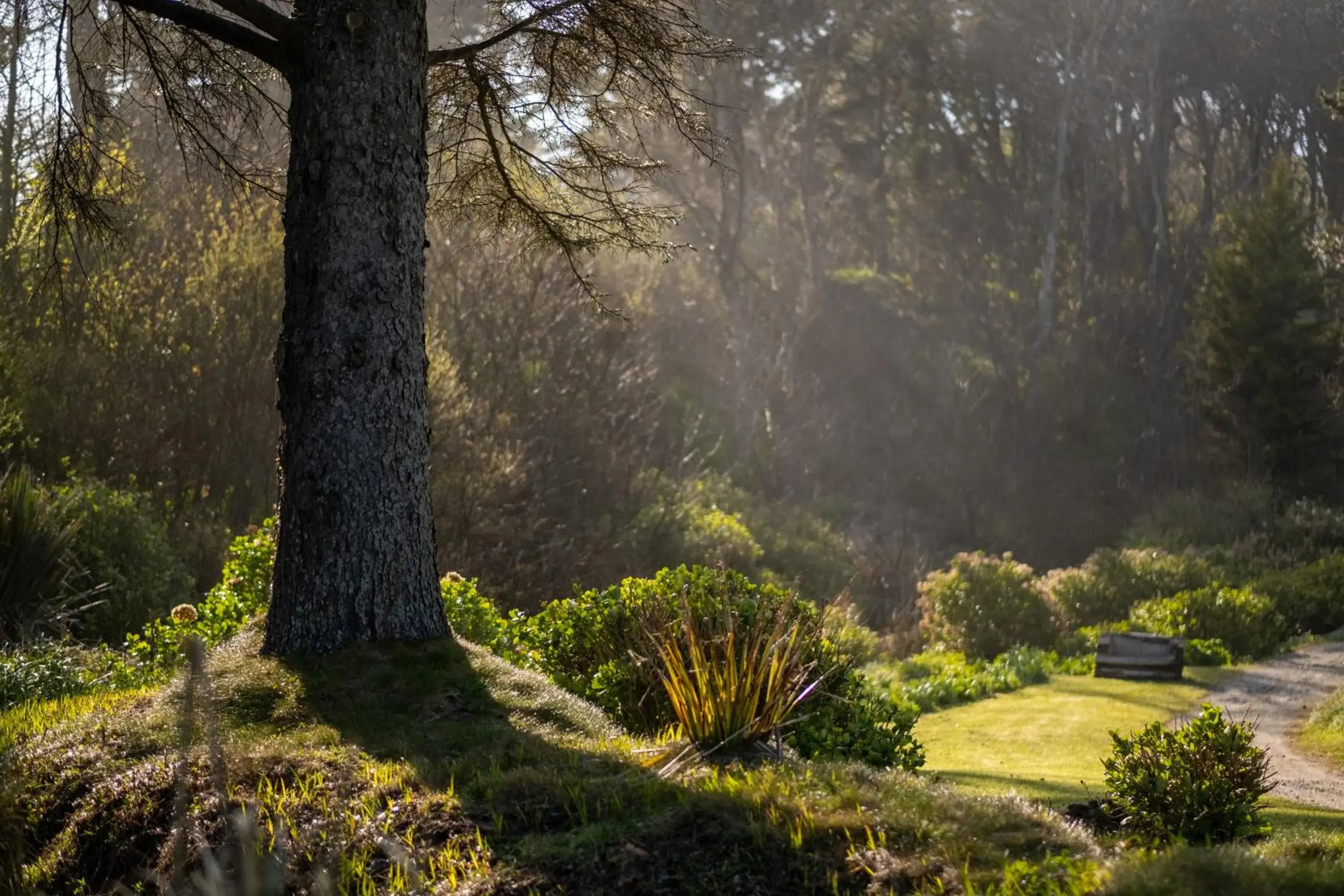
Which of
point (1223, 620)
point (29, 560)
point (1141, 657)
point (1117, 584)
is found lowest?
point (1141, 657)

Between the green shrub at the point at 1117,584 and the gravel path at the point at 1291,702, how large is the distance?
3616 mm

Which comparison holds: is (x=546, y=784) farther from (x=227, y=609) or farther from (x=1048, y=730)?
(x=1048, y=730)

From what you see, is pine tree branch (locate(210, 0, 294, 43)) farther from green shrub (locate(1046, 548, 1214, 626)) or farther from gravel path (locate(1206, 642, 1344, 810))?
green shrub (locate(1046, 548, 1214, 626))

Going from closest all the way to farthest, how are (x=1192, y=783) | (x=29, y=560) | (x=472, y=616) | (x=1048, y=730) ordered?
(x=1192, y=783), (x=472, y=616), (x=29, y=560), (x=1048, y=730)

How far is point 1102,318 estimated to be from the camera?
140 feet

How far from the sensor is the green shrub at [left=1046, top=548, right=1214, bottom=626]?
68.4 feet

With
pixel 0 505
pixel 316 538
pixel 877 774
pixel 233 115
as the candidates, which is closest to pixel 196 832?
pixel 877 774

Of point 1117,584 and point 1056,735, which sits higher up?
point 1117,584

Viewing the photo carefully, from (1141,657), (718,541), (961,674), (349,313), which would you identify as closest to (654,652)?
(349,313)

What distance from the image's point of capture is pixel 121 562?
12617mm

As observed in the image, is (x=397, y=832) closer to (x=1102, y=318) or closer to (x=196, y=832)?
(x=196, y=832)

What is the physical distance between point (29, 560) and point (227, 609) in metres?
1.94

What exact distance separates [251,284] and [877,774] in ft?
42.5

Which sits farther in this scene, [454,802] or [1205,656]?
[1205,656]
